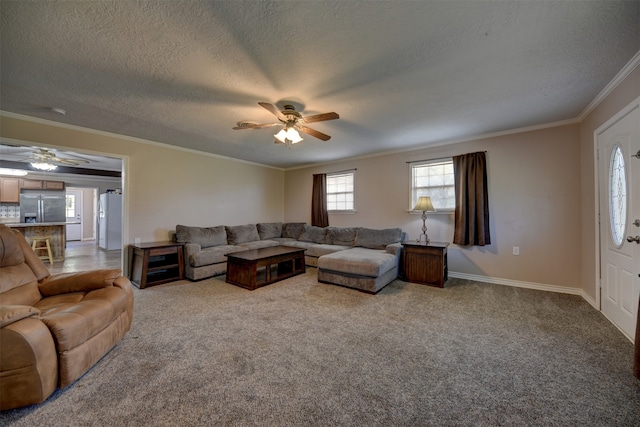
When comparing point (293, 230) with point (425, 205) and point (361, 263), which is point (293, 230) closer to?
point (361, 263)

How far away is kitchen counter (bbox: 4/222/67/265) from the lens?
555 centimetres

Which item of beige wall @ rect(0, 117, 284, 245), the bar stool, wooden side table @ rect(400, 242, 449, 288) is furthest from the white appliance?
wooden side table @ rect(400, 242, 449, 288)

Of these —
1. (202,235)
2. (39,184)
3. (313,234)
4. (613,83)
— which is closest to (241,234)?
(202,235)

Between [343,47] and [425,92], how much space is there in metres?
1.16

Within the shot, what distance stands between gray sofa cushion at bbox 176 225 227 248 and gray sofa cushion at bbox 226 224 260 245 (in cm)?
17

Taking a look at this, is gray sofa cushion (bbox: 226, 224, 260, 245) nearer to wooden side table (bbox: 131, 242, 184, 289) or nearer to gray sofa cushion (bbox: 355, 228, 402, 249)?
wooden side table (bbox: 131, 242, 184, 289)

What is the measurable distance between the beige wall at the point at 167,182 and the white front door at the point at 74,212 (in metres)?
7.66

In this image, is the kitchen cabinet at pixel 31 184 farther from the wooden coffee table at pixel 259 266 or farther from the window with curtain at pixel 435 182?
the window with curtain at pixel 435 182

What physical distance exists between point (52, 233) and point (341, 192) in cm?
688

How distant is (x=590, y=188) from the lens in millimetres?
3041

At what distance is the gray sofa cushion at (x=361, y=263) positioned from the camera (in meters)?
3.42

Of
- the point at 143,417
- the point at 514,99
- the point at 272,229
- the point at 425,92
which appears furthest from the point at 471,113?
the point at 272,229

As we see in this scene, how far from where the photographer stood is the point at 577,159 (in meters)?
3.34

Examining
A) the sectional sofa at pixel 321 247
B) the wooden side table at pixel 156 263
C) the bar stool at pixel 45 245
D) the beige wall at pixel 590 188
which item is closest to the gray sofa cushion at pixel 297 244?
the sectional sofa at pixel 321 247
